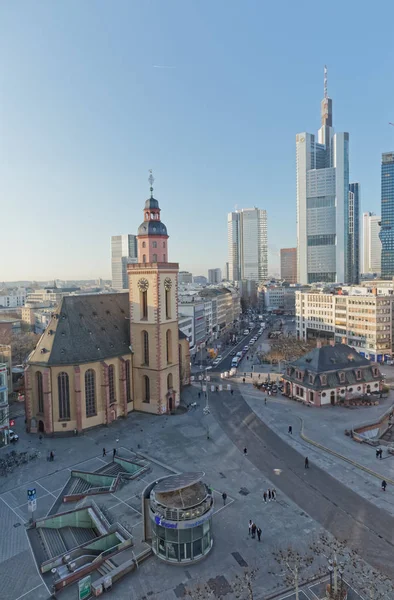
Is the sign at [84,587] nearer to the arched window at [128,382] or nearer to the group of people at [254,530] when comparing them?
the group of people at [254,530]

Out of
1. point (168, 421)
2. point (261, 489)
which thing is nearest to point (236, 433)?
point (168, 421)

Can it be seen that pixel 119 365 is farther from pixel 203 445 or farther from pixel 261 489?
pixel 261 489

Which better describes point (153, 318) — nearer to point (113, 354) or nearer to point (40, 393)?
point (113, 354)

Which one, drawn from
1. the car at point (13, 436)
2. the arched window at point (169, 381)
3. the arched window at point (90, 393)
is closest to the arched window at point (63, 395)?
the arched window at point (90, 393)

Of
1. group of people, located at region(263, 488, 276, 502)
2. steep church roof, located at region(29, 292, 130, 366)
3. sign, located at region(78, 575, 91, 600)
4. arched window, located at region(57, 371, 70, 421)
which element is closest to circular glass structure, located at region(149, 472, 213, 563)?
sign, located at region(78, 575, 91, 600)

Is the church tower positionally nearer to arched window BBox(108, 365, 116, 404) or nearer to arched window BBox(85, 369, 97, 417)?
arched window BBox(108, 365, 116, 404)

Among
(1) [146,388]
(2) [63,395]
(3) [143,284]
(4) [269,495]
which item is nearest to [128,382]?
(1) [146,388]
